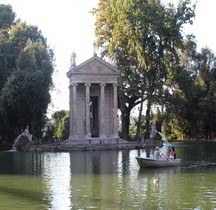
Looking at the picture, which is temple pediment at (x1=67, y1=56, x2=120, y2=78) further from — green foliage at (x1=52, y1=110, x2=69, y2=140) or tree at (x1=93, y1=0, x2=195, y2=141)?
green foliage at (x1=52, y1=110, x2=69, y2=140)

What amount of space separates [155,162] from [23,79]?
111 ft

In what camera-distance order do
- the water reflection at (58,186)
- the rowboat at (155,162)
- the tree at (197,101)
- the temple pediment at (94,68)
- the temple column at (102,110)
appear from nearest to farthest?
the water reflection at (58,186) < the rowboat at (155,162) < the temple pediment at (94,68) < the temple column at (102,110) < the tree at (197,101)

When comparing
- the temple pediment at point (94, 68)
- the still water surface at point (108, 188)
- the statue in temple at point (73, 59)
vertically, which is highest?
the statue in temple at point (73, 59)

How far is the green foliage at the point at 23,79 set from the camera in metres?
56.8

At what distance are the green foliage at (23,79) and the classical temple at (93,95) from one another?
166 inches

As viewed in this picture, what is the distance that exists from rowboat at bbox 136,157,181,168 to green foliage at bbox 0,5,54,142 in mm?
32338

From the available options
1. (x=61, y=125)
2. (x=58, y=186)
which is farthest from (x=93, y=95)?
(x=58, y=186)

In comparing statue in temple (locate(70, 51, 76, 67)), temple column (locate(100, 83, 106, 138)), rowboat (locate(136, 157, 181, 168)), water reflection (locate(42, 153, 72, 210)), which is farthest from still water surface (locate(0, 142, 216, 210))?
statue in temple (locate(70, 51, 76, 67))

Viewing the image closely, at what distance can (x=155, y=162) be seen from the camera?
26.8 m

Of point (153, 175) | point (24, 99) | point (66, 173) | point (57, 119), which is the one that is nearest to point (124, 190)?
point (153, 175)

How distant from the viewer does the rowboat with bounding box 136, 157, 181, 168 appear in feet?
86.9

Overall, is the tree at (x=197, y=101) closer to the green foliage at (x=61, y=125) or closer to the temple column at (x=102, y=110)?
the temple column at (x=102, y=110)

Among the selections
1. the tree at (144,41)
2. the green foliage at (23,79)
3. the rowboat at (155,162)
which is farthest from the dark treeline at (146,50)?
the rowboat at (155,162)

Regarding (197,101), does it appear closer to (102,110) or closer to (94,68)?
(102,110)
